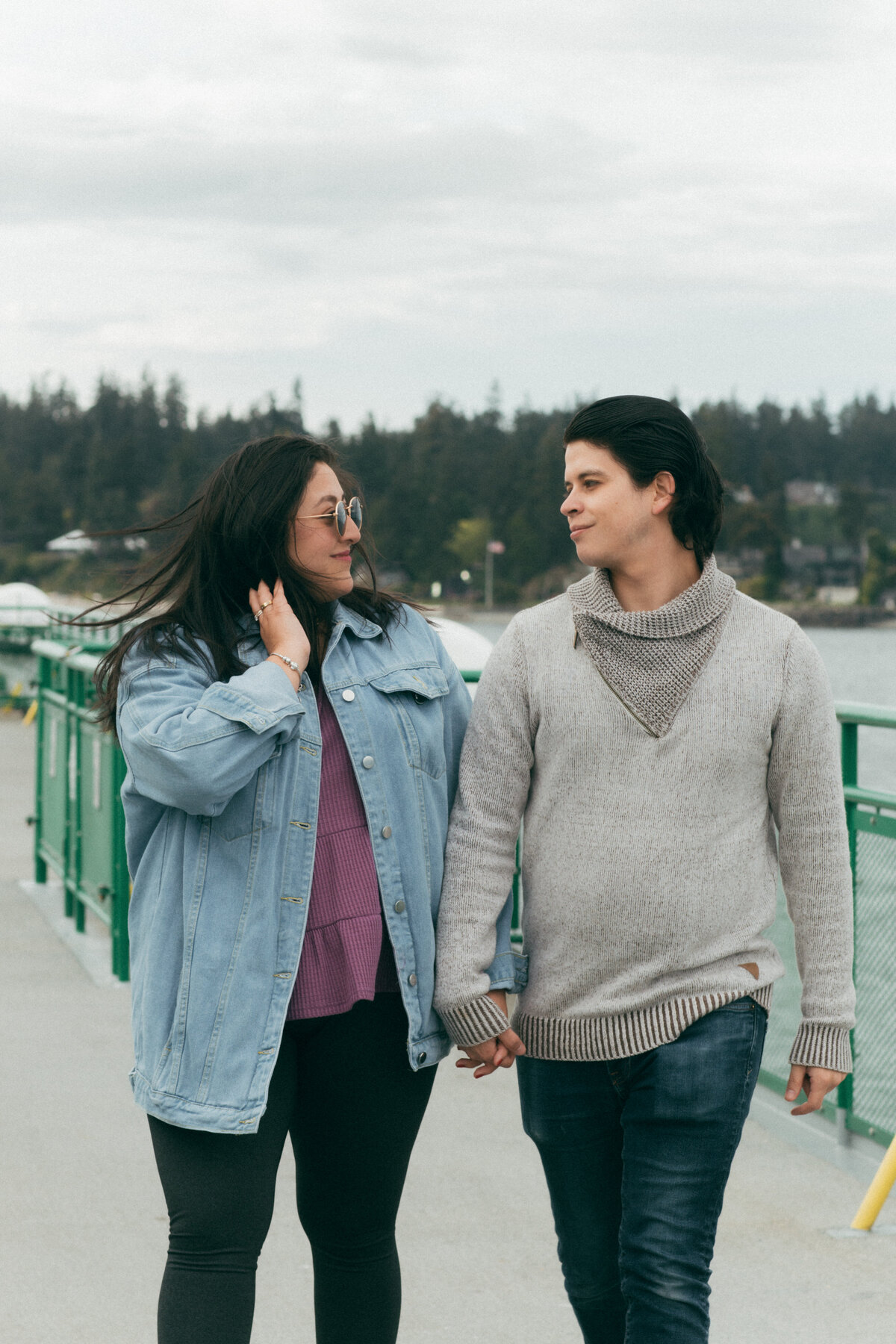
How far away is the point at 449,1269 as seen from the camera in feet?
10.8

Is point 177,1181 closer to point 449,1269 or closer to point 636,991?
point 636,991

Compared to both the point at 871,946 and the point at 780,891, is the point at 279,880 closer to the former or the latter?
the point at 871,946

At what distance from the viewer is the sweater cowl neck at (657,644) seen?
2.21m

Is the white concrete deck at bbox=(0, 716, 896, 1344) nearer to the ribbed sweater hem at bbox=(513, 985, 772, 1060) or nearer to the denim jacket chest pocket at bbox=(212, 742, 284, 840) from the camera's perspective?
the ribbed sweater hem at bbox=(513, 985, 772, 1060)

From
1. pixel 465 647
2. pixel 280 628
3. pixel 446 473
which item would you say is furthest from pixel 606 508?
pixel 446 473

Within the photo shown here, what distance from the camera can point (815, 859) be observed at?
2256 mm

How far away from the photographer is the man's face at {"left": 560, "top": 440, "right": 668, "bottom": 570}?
2.23 meters

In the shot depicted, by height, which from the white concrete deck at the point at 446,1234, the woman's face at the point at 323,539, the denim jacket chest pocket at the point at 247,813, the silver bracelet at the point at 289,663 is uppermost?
the woman's face at the point at 323,539

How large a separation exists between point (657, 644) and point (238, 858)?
66 cm

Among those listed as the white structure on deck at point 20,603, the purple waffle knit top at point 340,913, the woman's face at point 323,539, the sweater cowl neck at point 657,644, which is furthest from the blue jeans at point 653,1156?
the white structure on deck at point 20,603

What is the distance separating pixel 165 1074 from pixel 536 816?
0.64 metres

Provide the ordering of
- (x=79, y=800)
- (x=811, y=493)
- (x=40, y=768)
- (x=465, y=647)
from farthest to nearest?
(x=811, y=493)
(x=40, y=768)
(x=79, y=800)
(x=465, y=647)

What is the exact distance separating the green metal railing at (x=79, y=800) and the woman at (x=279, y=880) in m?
3.05

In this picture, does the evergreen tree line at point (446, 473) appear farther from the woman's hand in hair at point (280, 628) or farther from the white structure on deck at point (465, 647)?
the woman's hand in hair at point (280, 628)
